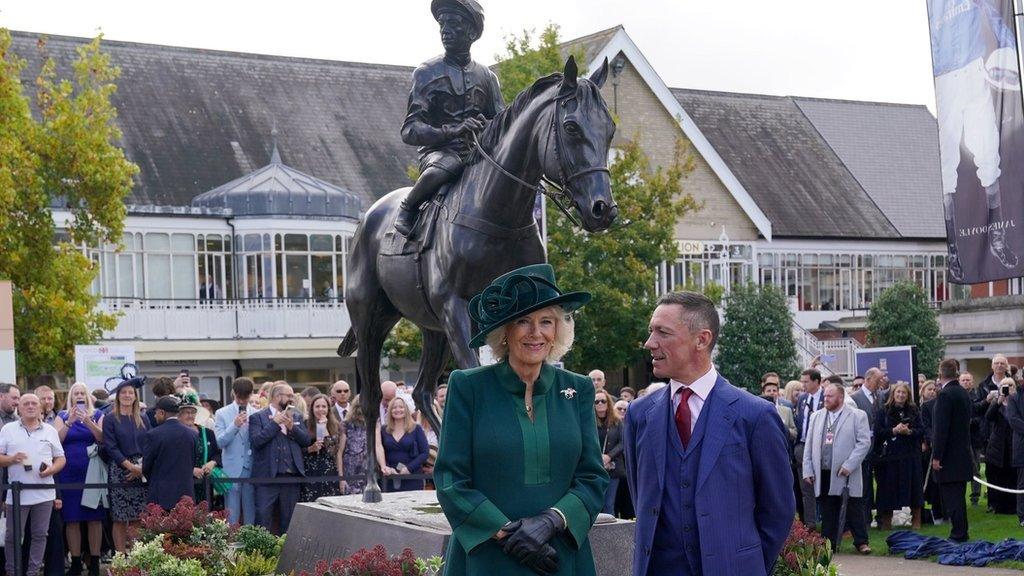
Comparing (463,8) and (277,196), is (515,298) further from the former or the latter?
(277,196)

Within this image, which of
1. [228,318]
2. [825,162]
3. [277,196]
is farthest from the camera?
[825,162]

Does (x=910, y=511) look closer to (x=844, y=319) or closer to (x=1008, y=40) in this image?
(x=1008, y=40)

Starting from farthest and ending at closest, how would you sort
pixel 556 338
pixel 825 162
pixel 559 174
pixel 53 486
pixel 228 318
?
pixel 825 162 < pixel 228 318 < pixel 53 486 < pixel 559 174 < pixel 556 338

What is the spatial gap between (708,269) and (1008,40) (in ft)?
112


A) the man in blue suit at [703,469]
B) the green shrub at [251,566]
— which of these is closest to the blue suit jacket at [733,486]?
the man in blue suit at [703,469]

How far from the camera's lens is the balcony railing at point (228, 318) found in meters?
37.8

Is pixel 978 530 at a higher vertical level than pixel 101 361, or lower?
lower

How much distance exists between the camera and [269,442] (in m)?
14.6

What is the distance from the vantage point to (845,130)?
57.9 meters

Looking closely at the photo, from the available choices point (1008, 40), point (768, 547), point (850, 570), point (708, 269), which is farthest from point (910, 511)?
point (708, 269)

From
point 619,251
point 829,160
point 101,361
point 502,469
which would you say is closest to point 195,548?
point 502,469

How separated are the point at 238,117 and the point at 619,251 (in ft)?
50.4

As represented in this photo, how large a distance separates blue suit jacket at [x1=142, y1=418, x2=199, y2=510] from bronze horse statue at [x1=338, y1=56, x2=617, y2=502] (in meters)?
4.05

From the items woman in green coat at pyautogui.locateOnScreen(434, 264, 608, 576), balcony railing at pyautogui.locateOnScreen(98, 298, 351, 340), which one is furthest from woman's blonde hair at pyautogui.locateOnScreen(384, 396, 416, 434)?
balcony railing at pyautogui.locateOnScreen(98, 298, 351, 340)
